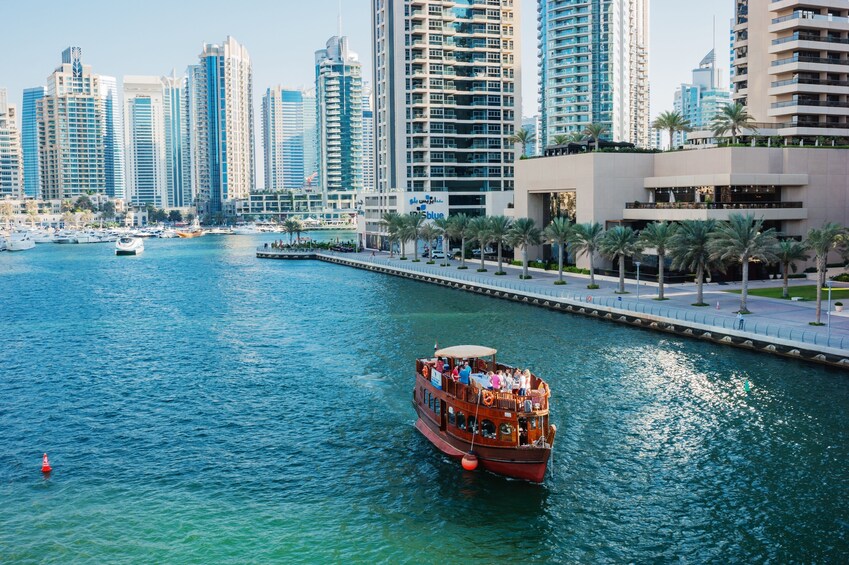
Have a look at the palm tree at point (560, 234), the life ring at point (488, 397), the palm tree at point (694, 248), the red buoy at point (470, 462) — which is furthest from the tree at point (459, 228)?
the red buoy at point (470, 462)

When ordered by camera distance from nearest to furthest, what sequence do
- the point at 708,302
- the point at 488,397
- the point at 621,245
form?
the point at 488,397
the point at 708,302
the point at 621,245

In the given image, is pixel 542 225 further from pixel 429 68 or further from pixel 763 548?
pixel 763 548

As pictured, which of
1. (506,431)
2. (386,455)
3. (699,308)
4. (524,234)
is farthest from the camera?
(524,234)

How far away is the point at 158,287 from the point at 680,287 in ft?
277

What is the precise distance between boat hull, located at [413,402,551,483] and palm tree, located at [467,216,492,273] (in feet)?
257

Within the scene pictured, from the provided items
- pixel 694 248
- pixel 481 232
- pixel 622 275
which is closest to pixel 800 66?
pixel 481 232

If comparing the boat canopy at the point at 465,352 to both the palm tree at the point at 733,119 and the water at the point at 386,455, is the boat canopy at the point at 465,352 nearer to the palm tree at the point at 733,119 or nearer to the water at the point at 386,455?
the water at the point at 386,455

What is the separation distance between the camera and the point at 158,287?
136m

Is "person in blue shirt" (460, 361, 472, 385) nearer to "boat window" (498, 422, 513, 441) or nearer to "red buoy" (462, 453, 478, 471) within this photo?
"boat window" (498, 422, 513, 441)

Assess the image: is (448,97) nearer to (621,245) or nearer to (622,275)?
(621,245)

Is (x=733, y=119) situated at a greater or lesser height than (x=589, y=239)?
greater

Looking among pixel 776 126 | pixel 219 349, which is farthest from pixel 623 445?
pixel 776 126

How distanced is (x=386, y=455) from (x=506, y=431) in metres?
7.58

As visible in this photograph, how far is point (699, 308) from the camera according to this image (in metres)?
82.9
